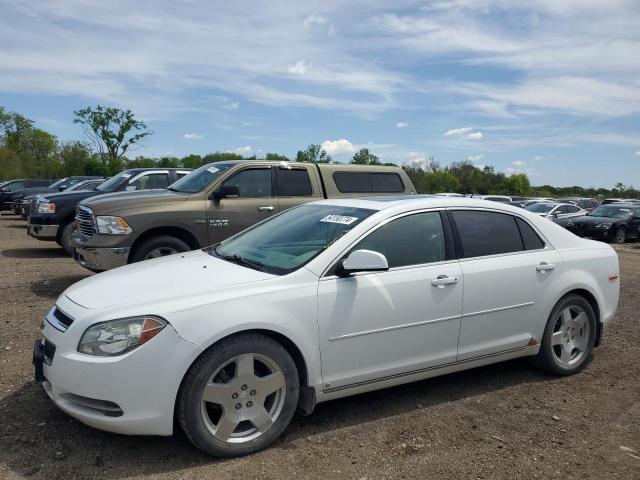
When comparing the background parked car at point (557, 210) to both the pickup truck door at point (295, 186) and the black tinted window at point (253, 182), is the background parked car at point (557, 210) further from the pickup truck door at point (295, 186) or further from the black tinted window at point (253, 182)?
the black tinted window at point (253, 182)

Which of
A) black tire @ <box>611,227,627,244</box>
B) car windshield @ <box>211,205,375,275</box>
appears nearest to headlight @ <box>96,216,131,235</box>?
car windshield @ <box>211,205,375,275</box>

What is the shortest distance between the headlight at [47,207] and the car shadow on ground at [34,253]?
1069mm

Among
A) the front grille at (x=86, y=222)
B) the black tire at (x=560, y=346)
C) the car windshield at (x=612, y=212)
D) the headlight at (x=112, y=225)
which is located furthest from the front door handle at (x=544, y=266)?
the car windshield at (x=612, y=212)

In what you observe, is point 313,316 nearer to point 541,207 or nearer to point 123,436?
point 123,436

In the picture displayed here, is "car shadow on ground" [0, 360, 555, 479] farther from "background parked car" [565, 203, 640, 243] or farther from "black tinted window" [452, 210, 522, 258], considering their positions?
"background parked car" [565, 203, 640, 243]

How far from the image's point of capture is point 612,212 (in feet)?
69.9

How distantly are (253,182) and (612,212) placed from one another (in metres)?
17.7

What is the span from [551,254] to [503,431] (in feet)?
5.52

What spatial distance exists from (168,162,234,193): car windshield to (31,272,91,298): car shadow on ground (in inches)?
82.1

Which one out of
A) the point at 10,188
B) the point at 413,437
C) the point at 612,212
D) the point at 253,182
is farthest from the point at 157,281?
the point at 10,188

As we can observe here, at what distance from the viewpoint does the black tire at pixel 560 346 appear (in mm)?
4754

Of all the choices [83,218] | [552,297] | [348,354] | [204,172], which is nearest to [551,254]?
[552,297]

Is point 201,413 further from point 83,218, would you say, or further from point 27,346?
point 83,218

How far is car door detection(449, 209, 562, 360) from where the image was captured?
4266 mm
